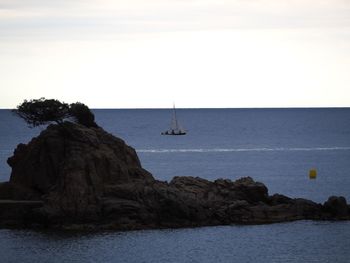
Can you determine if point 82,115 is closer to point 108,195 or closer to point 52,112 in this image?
point 52,112

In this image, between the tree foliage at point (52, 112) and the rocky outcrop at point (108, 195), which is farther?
the tree foliage at point (52, 112)

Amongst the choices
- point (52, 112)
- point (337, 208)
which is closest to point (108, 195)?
point (52, 112)

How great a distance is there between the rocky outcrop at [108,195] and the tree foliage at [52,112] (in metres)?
2.25

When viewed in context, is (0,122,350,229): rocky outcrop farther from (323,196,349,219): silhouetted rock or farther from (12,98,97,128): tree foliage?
(12,98,97,128): tree foliage

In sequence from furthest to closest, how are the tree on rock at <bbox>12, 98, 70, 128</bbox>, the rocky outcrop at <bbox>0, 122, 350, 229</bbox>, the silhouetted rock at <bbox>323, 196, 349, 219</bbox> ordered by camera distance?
the tree on rock at <bbox>12, 98, 70, 128</bbox>, the silhouetted rock at <bbox>323, 196, 349, 219</bbox>, the rocky outcrop at <bbox>0, 122, 350, 229</bbox>

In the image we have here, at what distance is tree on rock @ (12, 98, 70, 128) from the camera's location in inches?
3599

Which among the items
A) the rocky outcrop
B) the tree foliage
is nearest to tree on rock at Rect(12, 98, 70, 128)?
the tree foliage

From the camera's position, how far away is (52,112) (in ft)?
300

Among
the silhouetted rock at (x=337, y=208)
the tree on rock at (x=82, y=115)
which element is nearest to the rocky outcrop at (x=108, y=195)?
the silhouetted rock at (x=337, y=208)

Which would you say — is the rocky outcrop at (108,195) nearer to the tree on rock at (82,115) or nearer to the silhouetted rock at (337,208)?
the silhouetted rock at (337,208)

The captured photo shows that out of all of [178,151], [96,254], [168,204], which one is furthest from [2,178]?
[178,151]

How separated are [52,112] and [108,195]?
11.3 m

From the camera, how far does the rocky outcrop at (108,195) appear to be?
271 ft

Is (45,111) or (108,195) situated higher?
(45,111)
